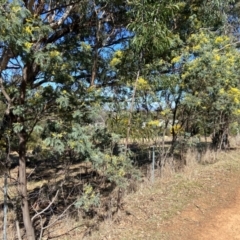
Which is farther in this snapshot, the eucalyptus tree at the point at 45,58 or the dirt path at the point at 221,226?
the dirt path at the point at 221,226

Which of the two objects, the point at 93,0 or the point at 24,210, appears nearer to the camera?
the point at 24,210

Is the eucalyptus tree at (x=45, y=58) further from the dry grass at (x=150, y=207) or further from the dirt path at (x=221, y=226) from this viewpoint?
the dirt path at (x=221, y=226)

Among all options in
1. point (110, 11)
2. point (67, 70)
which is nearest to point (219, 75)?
point (110, 11)

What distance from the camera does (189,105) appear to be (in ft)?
26.7

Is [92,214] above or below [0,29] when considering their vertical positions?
below

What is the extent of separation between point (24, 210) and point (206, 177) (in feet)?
14.1

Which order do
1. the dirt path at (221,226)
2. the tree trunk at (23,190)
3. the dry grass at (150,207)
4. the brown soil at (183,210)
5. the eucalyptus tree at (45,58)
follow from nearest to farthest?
the eucalyptus tree at (45,58) → the tree trunk at (23,190) → the dirt path at (221,226) → the brown soil at (183,210) → the dry grass at (150,207)

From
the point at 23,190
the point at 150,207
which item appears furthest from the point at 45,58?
the point at 150,207

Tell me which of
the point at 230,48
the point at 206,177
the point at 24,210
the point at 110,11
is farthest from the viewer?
the point at 230,48

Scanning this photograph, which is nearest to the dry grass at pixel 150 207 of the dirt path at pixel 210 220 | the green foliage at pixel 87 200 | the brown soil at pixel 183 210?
the brown soil at pixel 183 210

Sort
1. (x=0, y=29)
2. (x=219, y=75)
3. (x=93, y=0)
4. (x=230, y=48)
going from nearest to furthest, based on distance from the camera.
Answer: (x=0, y=29), (x=93, y=0), (x=219, y=75), (x=230, y=48)

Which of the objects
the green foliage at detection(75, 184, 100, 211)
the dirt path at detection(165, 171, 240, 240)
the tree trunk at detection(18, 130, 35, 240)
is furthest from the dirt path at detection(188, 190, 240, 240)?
the tree trunk at detection(18, 130, 35, 240)

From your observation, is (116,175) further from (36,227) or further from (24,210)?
(36,227)

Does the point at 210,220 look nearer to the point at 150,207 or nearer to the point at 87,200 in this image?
the point at 150,207
